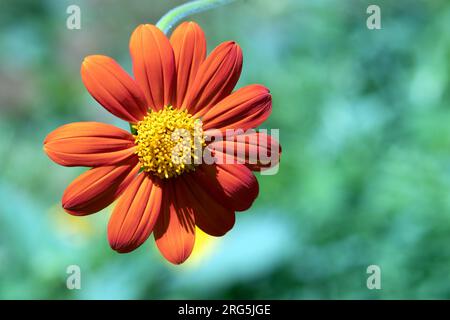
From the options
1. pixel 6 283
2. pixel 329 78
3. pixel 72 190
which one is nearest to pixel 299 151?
pixel 329 78

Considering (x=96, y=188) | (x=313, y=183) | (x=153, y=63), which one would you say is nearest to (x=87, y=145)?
(x=96, y=188)

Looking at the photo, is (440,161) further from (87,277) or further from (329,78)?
(87,277)

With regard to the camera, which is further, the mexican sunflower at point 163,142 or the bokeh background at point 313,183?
the bokeh background at point 313,183

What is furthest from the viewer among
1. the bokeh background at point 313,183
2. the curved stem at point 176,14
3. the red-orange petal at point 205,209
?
the bokeh background at point 313,183

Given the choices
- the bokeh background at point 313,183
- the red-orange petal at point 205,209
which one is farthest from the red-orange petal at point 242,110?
the bokeh background at point 313,183

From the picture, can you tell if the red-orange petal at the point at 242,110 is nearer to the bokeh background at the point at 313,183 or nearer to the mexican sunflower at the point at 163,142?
the mexican sunflower at the point at 163,142

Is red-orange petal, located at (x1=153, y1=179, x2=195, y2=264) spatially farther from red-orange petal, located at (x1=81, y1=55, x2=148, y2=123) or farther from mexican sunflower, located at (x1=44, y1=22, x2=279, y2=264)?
red-orange petal, located at (x1=81, y1=55, x2=148, y2=123)

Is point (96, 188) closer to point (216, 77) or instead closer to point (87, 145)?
point (87, 145)

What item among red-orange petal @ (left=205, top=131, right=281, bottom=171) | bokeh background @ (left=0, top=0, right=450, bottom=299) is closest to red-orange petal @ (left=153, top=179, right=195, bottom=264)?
red-orange petal @ (left=205, top=131, right=281, bottom=171)
